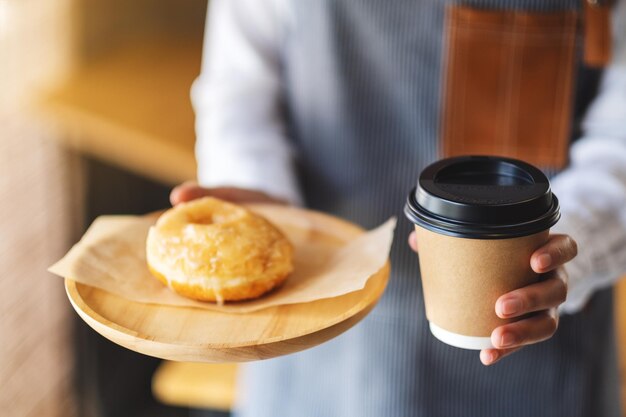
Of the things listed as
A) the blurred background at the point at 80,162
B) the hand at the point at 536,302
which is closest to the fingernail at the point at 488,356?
the hand at the point at 536,302

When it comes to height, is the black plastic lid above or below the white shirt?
above

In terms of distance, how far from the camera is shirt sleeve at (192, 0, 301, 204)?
1.37m

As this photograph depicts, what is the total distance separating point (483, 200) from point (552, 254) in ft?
0.30

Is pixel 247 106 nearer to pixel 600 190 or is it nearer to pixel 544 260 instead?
pixel 600 190

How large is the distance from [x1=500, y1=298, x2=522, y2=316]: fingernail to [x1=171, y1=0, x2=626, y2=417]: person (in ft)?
1.25

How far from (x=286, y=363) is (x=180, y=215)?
1.88 ft

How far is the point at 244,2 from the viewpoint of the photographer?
1444mm

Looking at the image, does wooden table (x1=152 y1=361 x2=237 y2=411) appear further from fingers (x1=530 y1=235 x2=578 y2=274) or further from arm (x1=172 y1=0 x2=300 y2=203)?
fingers (x1=530 y1=235 x2=578 y2=274)

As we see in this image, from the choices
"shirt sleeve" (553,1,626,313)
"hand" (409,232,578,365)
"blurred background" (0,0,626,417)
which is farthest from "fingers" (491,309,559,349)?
"blurred background" (0,0,626,417)

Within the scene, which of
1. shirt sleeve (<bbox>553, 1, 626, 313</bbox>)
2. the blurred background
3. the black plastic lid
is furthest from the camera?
the blurred background

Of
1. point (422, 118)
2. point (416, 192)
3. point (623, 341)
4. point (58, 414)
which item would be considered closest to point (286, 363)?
point (422, 118)

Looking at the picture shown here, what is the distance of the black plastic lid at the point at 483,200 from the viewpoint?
0.73 meters

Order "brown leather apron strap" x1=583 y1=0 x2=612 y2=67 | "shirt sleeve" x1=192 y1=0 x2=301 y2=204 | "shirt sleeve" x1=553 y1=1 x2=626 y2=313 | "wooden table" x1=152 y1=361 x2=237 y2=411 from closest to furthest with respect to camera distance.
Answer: "shirt sleeve" x1=553 y1=1 x2=626 y2=313 < "brown leather apron strap" x1=583 y1=0 x2=612 y2=67 < "shirt sleeve" x1=192 y1=0 x2=301 y2=204 < "wooden table" x1=152 y1=361 x2=237 y2=411

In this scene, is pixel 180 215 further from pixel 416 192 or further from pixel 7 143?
pixel 7 143
